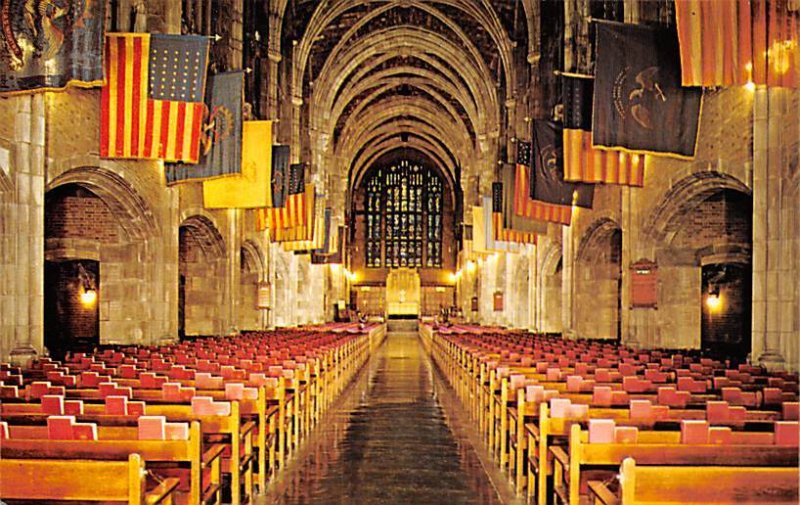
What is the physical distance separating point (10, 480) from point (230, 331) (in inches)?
756

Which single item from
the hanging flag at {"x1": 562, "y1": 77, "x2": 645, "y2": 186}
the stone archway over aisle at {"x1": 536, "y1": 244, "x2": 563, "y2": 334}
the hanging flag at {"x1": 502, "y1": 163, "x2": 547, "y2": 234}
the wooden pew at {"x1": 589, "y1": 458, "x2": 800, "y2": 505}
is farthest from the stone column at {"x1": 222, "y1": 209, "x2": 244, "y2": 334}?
the wooden pew at {"x1": 589, "y1": 458, "x2": 800, "y2": 505}

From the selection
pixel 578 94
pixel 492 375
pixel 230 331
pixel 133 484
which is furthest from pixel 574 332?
pixel 133 484

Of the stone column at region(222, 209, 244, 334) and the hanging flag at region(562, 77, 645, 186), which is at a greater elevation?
the hanging flag at region(562, 77, 645, 186)

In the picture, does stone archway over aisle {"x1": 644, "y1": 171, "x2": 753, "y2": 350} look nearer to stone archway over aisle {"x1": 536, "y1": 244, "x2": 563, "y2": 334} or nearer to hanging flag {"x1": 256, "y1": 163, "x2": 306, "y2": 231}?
stone archway over aisle {"x1": 536, "y1": 244, "x2": 563, "y2": 334}

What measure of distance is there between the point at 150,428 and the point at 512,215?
18772 mm

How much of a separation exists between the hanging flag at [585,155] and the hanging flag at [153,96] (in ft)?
24.3

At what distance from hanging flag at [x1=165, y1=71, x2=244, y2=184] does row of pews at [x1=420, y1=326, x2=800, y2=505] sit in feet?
23.1

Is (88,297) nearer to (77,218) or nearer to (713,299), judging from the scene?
(77,218)

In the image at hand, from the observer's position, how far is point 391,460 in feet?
30.1

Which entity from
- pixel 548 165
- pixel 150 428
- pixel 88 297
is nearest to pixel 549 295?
pixel 548 165

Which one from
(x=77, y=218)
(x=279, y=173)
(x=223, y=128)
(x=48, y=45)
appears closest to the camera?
(x=48, y=45)

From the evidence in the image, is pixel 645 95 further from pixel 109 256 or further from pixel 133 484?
pixel 109 256

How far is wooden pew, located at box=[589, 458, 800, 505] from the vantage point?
4211 mm

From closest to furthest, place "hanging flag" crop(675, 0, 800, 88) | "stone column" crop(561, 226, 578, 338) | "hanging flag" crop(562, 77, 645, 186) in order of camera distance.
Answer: "hanging flag" crop(675, 0, 800, 88) < "hanging flag" crop(562, 77, 645, 186) < "stone column" crop(561, 226, 578, 338)
